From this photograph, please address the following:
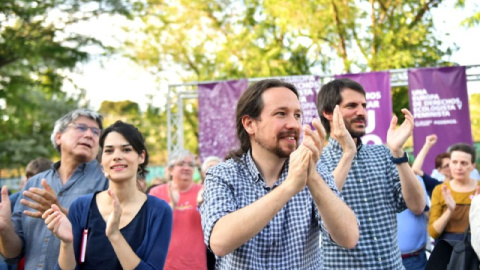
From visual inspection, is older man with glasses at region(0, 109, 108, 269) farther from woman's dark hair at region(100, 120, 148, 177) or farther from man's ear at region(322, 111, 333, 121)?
man's ear at region(322, 111, 333, 121)

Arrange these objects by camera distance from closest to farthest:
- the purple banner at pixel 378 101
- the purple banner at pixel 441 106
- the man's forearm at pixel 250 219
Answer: the man's forearm at pixel 250 219 < the purple banner at pixel 378 101 < the purple banner at pixel 441 106

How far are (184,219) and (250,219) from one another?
298 cm

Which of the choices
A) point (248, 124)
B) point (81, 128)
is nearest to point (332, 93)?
point (248, 124)

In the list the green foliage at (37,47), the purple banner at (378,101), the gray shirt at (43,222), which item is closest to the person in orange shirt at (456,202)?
the gray shirt at (43,222)

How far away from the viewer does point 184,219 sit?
180 inches

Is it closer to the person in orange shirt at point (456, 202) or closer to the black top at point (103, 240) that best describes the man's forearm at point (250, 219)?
the black top at point (103, 240)

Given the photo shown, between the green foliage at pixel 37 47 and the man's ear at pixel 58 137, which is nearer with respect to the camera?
the man's ear at pixel 58 137

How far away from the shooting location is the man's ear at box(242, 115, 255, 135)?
209 cm

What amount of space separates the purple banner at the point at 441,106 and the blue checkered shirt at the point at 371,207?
23.4ft

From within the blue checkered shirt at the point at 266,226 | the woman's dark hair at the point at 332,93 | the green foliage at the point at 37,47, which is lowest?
the blue checkered shirt at the point at 266,226

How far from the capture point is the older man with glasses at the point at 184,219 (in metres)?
4.40

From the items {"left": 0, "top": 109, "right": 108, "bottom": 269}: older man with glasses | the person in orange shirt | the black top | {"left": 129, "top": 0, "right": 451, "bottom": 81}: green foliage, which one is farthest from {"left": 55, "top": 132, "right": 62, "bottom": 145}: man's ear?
{"left": 129, "top": 0, "right": 451, "bottom": 81}: green foliage

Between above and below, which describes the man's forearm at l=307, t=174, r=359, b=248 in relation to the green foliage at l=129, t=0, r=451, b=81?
below

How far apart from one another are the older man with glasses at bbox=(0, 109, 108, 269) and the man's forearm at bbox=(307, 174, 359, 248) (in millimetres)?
1855
